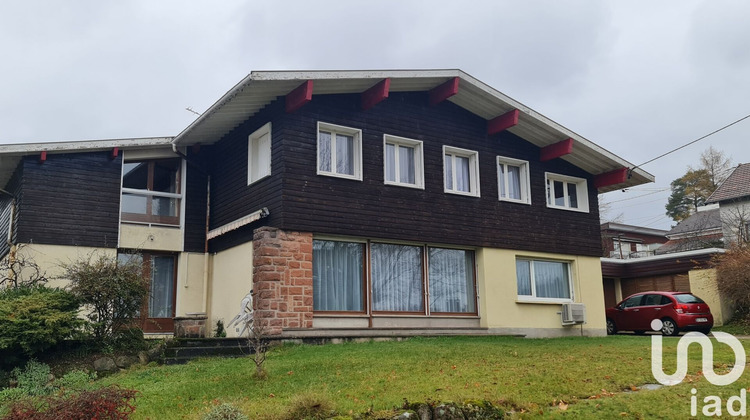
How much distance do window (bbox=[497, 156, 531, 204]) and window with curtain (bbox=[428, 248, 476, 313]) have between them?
7.10 ft

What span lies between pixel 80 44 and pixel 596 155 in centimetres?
2339

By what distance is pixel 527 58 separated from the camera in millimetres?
26969

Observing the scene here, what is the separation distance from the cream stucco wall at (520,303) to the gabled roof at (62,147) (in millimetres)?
8683

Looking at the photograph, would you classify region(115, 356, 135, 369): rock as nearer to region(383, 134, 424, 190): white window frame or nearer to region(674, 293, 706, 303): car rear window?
region(383, 134, 424, 190): white window frame

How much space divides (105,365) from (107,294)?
1.31 m

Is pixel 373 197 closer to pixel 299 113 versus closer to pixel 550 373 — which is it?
pixel 299 113

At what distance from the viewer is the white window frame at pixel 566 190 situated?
20.0 meters

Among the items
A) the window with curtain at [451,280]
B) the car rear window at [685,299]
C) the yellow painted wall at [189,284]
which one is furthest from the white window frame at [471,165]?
the car rear window at [685,299]

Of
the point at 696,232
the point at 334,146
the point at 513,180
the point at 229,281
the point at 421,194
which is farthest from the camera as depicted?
the point at 696,232

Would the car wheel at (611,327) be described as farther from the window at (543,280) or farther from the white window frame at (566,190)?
the white window frame at (566,190)

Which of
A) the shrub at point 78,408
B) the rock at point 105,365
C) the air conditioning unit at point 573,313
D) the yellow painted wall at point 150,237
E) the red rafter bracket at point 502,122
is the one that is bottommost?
the shrub at point 78,408

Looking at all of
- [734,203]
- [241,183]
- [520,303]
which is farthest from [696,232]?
[241,183]

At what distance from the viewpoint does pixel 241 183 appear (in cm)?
1666

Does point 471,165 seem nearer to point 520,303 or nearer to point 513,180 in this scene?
point 513,180
